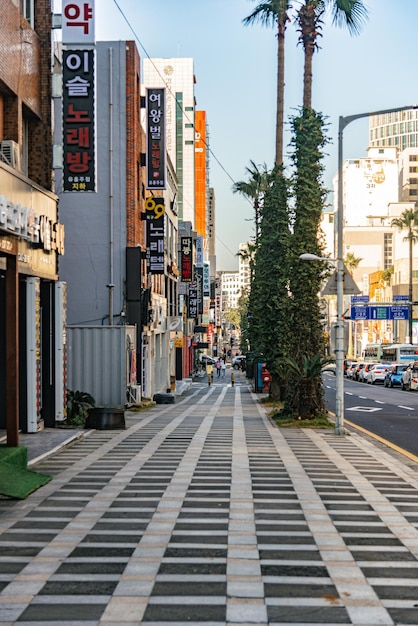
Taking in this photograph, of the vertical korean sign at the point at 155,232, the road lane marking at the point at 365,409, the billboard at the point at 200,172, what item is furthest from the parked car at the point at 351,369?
the billboard at the point at 200,172

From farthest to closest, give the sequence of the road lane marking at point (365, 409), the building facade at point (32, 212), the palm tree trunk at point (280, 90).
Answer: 1. the palm tree trunk at point (280, 90)
2. the road lane marking at point (365, 409)
3. the building facade at point (32, 212)

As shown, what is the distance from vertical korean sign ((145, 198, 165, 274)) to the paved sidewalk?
2235 cm

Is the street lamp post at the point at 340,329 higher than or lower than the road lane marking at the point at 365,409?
higher

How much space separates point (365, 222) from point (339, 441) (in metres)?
182

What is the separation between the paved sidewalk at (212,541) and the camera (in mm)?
7477

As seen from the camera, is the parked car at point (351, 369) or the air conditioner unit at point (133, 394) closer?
the air conditioner unit at point (133, 394)

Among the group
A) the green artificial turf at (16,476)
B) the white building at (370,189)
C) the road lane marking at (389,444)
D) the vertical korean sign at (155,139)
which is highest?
the white building at (370,189)

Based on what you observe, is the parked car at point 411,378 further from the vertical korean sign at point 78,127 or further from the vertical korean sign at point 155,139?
the vertical korean sign at point 78,127

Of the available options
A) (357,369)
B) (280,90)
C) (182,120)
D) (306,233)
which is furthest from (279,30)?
(182,120)

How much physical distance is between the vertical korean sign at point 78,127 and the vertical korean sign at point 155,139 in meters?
13.7

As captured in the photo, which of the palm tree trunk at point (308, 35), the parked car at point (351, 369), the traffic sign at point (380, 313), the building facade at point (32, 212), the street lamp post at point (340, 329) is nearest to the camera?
the building facade at point (32, 212)

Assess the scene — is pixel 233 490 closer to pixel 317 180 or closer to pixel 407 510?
pixel 407 510

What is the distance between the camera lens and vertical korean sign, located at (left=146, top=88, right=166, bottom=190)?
3759 centimetres

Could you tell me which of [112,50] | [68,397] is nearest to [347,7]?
[112,50]
